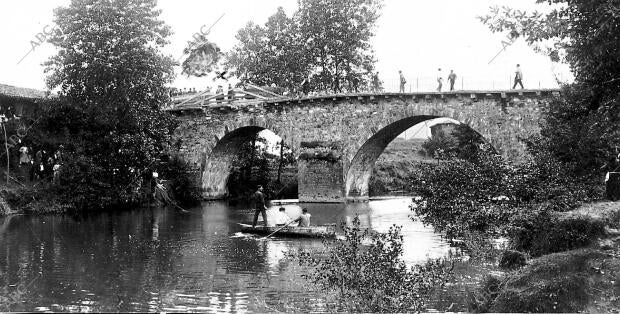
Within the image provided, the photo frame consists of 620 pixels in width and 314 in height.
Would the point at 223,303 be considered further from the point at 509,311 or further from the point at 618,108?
the point at 618,108

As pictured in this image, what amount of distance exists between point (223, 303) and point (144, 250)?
726cm

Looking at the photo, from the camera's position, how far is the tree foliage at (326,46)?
1567 inches

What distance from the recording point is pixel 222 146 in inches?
1535

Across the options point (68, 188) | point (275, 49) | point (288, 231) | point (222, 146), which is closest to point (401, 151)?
point (275, 49)

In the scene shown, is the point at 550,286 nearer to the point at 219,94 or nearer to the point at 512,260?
the point at 512,260

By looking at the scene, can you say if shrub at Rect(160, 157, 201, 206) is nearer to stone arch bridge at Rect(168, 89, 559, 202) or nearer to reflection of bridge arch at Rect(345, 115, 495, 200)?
stone arch bridge at Rect(168, 89, 559, 202)

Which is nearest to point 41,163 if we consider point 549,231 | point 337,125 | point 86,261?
point 337,125

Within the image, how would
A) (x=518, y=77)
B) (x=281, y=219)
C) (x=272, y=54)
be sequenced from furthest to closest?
(x=272, y=54) < (x=518, y=77) < (x=281, y=219)

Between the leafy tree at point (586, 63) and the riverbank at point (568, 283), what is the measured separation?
4113 mm

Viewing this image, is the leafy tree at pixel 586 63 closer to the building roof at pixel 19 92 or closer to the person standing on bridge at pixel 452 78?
the person standing on bridge at pixel 452 78

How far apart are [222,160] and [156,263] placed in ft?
81.3

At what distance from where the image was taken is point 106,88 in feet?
102

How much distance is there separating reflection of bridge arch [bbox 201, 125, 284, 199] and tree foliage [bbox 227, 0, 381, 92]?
5035 millimetres

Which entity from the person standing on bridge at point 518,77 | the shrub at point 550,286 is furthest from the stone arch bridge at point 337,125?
the shrub at point 550,286
